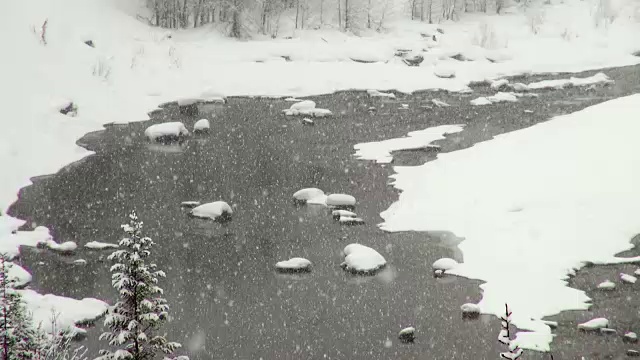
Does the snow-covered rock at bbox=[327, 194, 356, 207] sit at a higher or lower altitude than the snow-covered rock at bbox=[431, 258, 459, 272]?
higher

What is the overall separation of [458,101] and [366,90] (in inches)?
192

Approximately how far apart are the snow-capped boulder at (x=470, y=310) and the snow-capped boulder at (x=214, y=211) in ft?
20.3

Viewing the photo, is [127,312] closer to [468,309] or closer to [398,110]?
[468,309]

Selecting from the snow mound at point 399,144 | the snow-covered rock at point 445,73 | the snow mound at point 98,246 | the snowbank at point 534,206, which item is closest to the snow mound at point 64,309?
the snow mound at point 98,246

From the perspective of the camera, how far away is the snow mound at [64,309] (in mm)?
9172

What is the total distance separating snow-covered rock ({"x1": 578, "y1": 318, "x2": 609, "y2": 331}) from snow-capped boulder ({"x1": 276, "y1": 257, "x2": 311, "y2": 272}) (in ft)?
15.3

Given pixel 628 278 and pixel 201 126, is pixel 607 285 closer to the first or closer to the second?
pixel 628 278

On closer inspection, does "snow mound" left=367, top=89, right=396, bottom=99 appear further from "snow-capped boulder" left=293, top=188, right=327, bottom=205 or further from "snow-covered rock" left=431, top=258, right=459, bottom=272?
"snow-covered rock" left=431, top=258, right=459, bottom=272

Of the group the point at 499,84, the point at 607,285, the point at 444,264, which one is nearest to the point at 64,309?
the point at 444,264

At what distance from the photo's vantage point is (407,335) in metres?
9.23

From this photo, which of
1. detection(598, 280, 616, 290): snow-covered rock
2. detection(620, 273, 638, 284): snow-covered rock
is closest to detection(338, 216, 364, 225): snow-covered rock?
detection(598, 280, 616, 290): snow-covered rock

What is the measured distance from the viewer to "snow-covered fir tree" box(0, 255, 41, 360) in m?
4.59

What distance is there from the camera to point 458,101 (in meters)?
29.2

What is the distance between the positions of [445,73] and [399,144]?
14599 millimetres
